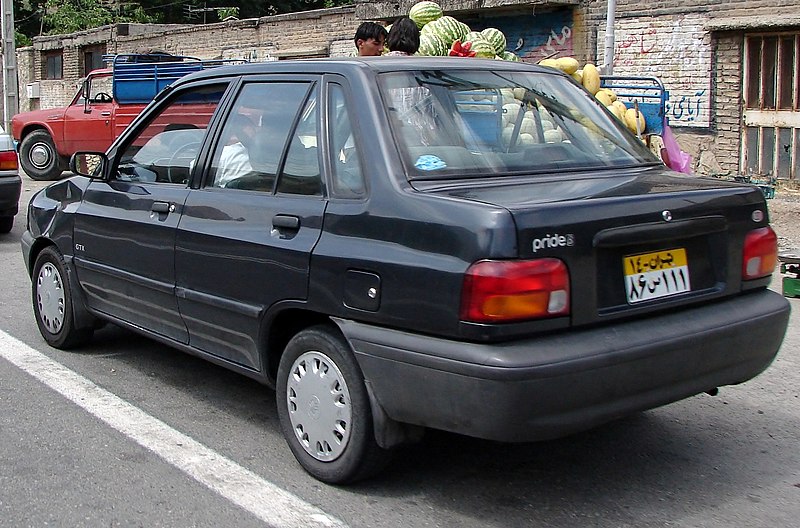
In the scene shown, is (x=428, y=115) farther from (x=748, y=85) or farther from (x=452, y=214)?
(x=748, y=85)

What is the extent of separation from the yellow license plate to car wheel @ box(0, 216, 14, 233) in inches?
346

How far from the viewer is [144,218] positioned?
486cm

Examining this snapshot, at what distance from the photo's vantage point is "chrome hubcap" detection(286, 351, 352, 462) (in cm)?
378

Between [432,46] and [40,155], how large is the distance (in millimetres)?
10295

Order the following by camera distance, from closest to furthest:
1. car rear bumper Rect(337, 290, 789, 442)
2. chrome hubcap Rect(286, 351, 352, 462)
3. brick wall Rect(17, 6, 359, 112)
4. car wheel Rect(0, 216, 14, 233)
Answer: car rear bumper Rect(337, 290, 789, 442), chrome hubcap Rect(286, 351, 352, 462), car wheel Rect(0, 216, 14, 233), brick wall Rect(17, 6, 359, 112)

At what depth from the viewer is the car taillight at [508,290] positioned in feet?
10.7

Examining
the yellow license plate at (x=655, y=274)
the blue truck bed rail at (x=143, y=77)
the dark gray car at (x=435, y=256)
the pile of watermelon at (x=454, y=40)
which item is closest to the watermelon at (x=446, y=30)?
the pile of watermelon at (x=454, y=40)

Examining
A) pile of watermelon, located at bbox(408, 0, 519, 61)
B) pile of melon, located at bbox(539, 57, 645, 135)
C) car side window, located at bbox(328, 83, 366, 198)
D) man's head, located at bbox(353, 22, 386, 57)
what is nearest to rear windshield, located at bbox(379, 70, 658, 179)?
car side window, located at bbox(328, 83, 366, 198)

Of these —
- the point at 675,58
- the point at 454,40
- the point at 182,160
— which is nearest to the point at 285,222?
the point at 182,160

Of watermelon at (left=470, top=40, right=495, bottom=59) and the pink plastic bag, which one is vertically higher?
watermelon at (left=470, top=40, right=495, bottom=59)

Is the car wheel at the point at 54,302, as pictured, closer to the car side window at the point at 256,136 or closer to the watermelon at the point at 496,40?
the car side window at the point at 256,136

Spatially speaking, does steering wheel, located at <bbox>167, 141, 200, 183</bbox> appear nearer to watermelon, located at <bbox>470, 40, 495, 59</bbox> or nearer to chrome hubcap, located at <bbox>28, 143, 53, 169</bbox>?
watermelon, located at <bbox>470, 40, 495, 59</bbox>

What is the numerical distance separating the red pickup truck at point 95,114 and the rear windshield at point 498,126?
11.8 metres

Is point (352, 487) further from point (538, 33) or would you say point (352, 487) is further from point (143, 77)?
point (143, 77)
